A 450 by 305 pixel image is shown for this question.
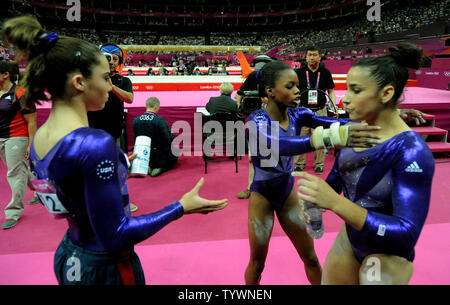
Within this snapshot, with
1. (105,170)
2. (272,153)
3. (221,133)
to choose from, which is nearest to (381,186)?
(272,153)

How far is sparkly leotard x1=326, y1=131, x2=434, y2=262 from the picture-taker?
103cm

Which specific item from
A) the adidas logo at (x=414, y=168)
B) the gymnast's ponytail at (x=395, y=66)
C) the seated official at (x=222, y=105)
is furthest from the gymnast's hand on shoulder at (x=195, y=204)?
the seated official at (x=222, y=105)

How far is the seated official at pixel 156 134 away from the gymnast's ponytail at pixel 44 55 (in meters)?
3.63

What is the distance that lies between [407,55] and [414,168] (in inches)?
20.6

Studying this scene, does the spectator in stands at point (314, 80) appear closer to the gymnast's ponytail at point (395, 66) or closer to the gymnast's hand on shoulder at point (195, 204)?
the gymnast's ponytail at point (395, 66)

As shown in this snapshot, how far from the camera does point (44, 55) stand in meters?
1.01

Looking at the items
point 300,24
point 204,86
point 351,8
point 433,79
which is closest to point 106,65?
point 204,86

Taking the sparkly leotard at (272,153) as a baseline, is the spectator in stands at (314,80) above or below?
above

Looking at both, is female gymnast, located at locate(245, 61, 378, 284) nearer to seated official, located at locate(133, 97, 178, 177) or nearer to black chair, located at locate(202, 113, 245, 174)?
black chair, located at locate(202, 113, 245, 174)

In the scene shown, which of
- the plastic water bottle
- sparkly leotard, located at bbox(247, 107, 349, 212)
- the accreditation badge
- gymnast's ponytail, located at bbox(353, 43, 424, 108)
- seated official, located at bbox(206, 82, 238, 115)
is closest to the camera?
gymnast's ponytail, located at bbox(353, 43, 424, 108)

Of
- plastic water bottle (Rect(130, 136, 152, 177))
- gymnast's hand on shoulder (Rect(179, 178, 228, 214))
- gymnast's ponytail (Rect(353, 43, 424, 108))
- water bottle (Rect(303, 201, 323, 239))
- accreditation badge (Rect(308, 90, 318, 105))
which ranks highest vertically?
accreditation badge (Rect(308, 90, 318, 105))

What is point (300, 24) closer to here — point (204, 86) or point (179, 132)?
point (204, 86)

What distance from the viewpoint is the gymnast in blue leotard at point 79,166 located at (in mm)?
943

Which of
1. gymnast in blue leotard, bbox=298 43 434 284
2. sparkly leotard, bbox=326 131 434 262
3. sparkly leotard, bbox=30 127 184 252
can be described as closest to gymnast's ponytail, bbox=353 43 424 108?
gymnast in blue leotard, bbox=298 43 434 284
